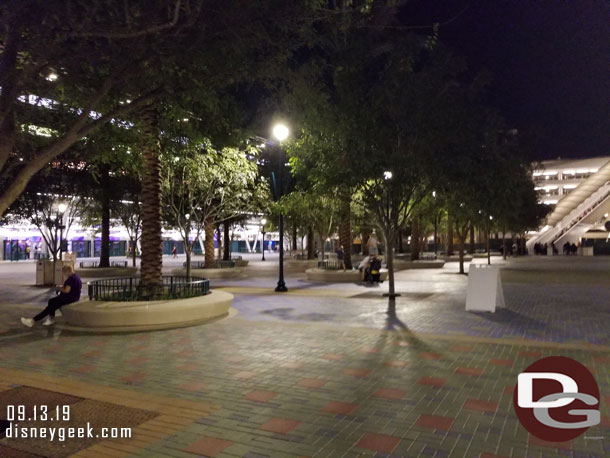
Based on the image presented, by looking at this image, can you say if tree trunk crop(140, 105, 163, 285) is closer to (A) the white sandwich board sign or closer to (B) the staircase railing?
(A) the white sandwich board sign

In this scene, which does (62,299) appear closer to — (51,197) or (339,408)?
(339,408)

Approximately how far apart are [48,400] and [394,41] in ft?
37.6

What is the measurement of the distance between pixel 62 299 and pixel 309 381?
6651mm

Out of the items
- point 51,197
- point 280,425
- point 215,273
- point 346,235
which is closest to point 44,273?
point 51,197

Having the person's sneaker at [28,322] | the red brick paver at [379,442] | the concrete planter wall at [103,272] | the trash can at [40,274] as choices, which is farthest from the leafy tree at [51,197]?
the red brick paver at [379,442]

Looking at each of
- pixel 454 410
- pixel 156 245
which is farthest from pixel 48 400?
pixel 156 245

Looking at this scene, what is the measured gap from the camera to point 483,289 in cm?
1170

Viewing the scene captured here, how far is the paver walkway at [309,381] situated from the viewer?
169 inches

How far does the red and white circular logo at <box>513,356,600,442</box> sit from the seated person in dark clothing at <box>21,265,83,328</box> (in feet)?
29.1

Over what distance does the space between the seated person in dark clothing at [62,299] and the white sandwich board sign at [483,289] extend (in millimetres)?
9234

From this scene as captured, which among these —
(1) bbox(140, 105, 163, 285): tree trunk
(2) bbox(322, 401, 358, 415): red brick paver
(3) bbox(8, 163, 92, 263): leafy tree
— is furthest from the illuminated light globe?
(3) bbox(8, 163, 92, 263): leafy tree

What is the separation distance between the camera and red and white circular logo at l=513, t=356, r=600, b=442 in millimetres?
4589

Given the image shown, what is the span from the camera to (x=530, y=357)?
23.6 ft

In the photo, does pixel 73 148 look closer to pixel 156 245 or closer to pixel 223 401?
pixel 156 245
